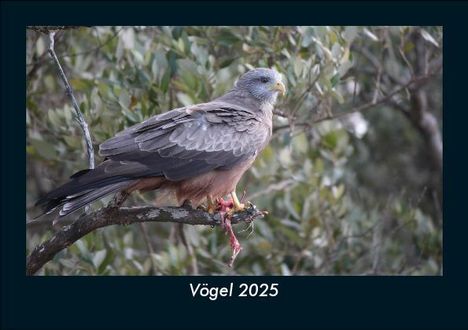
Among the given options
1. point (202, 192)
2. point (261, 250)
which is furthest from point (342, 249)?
point (202, 192)

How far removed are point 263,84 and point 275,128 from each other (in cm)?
110

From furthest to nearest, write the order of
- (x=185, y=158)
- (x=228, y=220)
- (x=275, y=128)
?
1. (x=275, y=128)
2. (x=185, y=158)
3. (x=228, y=220)

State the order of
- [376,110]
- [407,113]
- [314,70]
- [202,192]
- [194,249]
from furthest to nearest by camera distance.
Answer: [376,110] → [407,113] → [194,249] → [314,70] → [202,192]

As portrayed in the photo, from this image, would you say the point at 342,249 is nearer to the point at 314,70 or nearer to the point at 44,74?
the point at 314,70

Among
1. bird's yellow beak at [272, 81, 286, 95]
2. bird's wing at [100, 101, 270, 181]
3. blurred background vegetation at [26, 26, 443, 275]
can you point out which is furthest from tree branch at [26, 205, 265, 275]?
bird's yellow beak at [272, 81, 286, 95]

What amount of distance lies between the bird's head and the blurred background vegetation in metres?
0.20

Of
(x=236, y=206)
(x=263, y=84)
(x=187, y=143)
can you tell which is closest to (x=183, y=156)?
(x=187, y=143)

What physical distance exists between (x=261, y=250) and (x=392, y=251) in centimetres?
204

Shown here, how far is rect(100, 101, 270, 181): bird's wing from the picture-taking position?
611 centimetres

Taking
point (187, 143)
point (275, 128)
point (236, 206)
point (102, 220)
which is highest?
point (275, 128)

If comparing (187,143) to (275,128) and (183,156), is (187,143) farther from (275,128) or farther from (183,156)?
(275,128)

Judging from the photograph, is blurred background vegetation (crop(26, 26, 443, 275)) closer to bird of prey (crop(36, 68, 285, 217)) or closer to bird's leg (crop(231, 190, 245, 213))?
bird of prey (crop(36, 68, 285, 217))

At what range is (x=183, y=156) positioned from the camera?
20.8 feet

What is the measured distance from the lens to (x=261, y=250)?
27.8 feet
